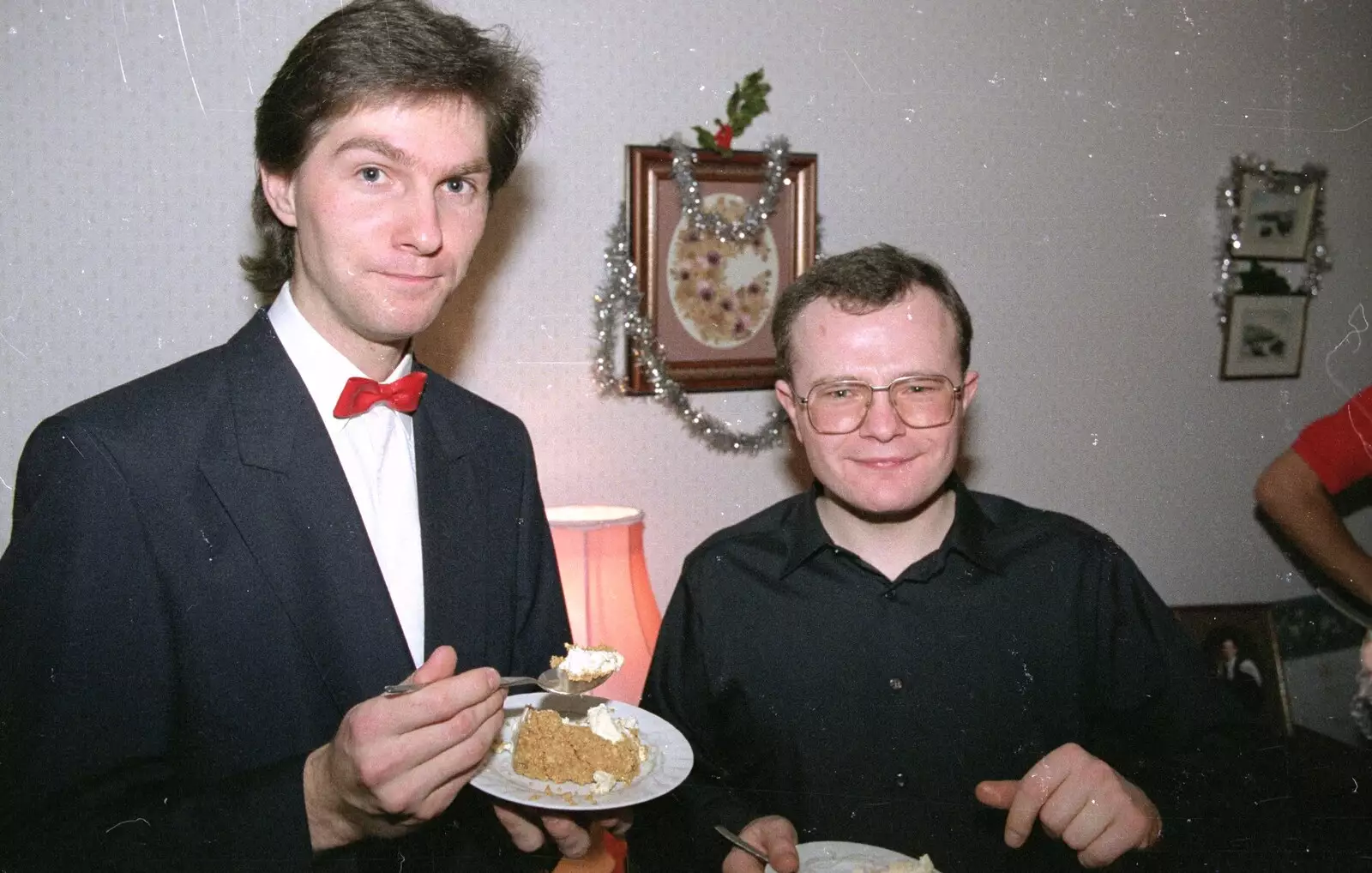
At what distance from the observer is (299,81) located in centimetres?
160

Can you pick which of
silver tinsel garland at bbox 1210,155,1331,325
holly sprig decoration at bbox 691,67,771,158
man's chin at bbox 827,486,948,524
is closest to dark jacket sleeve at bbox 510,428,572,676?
man's chin at bbox 827,486,948,524

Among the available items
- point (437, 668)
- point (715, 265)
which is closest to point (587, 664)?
point (437, 668)

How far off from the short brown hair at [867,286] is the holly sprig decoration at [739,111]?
3.22ft

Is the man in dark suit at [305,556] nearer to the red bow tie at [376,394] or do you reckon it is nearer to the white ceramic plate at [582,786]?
the red bow tie at [376,394]

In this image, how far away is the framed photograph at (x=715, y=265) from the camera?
2877 mm

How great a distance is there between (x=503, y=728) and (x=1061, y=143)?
272cm

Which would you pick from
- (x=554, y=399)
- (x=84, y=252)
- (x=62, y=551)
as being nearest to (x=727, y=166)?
(x=554, y=399)

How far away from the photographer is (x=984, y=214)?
321 centimetres

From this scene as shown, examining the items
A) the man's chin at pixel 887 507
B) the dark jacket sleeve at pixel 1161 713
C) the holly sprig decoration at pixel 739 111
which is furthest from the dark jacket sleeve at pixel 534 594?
the holly sprig decoration at pixel 739 111

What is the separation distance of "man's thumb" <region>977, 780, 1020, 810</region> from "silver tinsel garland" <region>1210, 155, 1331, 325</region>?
2453mm

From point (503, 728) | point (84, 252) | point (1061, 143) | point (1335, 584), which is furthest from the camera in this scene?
point (1061, 143)

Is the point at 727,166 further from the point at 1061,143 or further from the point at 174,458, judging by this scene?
the point at 174,458

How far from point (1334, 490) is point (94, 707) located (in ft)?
9.73

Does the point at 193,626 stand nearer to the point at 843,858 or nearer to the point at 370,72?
the point at 370,72
